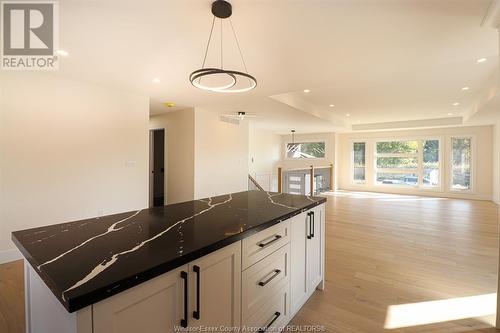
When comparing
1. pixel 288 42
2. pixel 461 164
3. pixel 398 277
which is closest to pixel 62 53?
pixel 288 42

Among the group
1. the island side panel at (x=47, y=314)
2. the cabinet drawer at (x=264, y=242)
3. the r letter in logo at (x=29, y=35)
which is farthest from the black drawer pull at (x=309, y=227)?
the r letter in logo at (x=29, y=35)

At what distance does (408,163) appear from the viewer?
8.68 m

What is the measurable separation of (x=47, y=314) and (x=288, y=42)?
2645 millimetres

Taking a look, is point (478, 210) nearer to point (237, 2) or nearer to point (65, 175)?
point (237, 2)

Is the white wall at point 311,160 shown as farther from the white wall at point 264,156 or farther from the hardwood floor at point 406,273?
the hardwood floor at point 406,273

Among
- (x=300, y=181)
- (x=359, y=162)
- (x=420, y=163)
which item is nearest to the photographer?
(x=300, y=181)

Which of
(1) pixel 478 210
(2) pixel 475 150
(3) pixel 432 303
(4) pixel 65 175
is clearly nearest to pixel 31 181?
(4) pixel 65 175

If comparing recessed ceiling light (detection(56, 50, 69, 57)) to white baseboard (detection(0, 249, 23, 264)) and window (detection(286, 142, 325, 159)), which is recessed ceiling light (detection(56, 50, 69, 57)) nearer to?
white baseboard (detection(0, 249, 23, 264))

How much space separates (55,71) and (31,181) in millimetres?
1480

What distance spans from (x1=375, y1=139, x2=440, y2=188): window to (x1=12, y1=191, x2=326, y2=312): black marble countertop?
869cm

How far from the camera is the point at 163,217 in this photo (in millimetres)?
1563

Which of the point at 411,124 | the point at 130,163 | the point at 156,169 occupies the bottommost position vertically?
the point at 156,169

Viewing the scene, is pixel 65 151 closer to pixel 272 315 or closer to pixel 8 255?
pixel 8 255

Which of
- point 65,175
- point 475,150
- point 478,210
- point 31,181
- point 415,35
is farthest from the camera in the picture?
point 475,150
